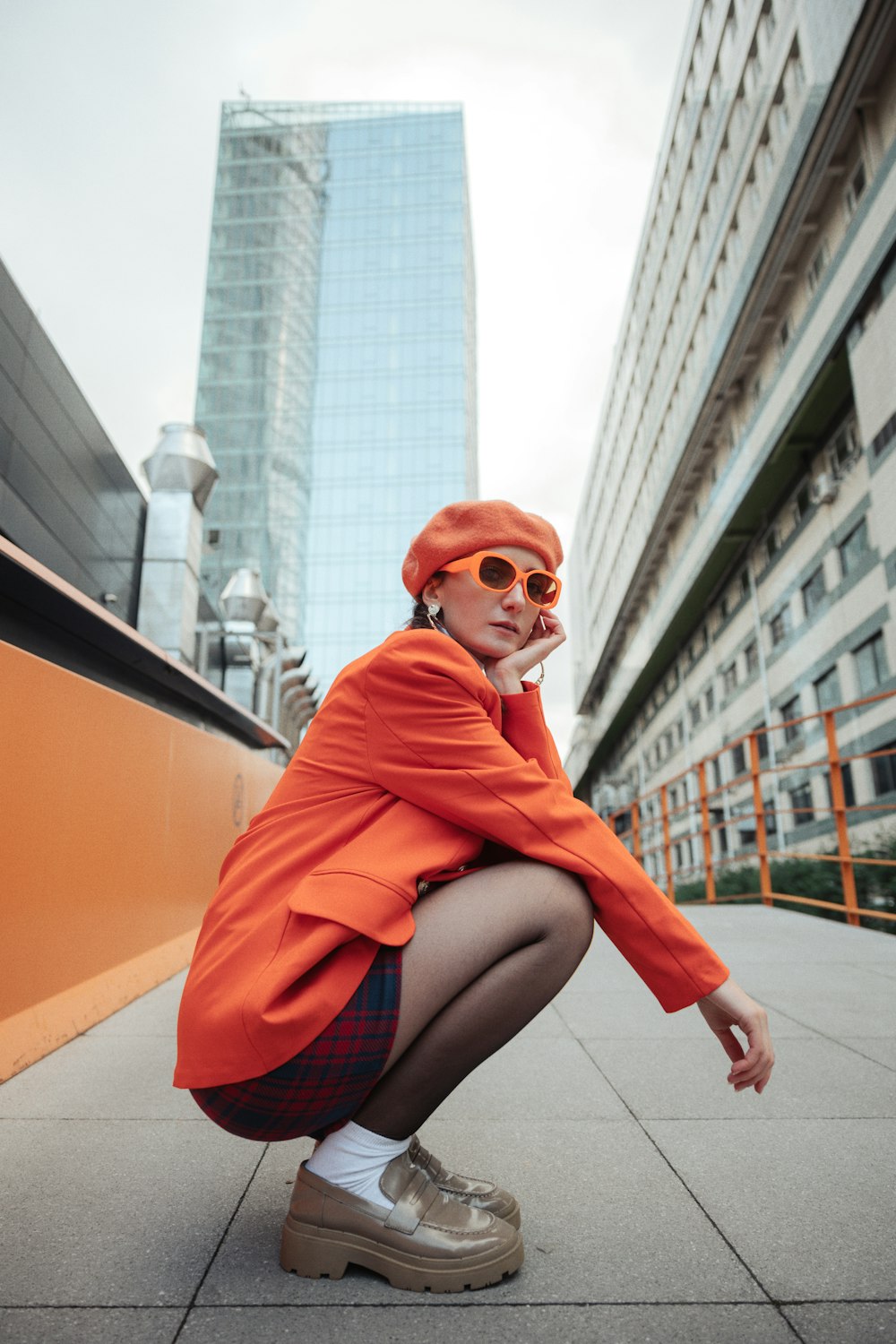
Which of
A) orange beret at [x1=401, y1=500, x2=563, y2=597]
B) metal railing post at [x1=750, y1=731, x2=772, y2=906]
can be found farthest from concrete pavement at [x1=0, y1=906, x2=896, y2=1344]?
metal railing post at [x1=750, y1=731, x2=772, y2=906]

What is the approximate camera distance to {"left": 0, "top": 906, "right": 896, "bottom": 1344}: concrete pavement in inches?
45.1

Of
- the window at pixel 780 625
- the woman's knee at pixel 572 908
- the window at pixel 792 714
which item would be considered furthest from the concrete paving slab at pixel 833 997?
the window at pixel 780 625

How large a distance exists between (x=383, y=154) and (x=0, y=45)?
265 feet

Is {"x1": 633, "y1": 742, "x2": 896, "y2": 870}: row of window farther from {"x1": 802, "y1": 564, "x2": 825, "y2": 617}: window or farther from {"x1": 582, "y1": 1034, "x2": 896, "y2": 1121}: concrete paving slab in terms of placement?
{"x1": 582, "y1": 1034, "x2": 896, "y2": 1121}: concrete paving slab

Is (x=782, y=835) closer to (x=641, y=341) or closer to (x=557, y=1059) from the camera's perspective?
(x=557, y=1059)

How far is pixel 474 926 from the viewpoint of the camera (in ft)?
4.26

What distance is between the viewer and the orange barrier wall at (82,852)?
2.48 metres

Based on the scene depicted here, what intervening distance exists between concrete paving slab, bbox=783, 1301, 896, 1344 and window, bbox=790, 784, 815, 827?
18709 millimetres

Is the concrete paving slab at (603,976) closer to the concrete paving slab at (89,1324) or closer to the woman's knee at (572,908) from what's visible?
the woman's knee at (572,908)

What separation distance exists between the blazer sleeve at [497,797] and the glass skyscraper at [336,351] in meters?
60.1

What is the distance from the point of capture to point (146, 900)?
3.81 meters

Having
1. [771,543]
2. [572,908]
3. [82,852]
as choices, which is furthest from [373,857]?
[771,543]

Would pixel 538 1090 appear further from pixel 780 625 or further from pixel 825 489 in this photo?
pixel 780 625

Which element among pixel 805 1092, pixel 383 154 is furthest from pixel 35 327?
pixel 383 154
